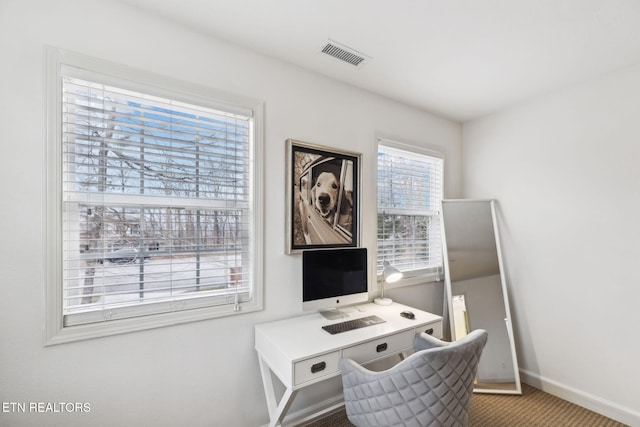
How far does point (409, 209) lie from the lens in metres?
2.80

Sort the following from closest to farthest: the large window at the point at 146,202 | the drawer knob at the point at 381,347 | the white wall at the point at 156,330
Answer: the white wall at the point at 156,330
the large window at the point at 146,202
the drawer knob at the point at 381,347

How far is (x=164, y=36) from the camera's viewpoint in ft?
5.34

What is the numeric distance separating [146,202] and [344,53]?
1556 mm

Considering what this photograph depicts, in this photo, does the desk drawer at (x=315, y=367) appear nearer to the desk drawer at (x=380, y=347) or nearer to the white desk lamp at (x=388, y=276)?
the desk drawer at (x=380, y=347)

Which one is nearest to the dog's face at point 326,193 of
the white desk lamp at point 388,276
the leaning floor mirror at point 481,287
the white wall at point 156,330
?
the white wall at point 156,330

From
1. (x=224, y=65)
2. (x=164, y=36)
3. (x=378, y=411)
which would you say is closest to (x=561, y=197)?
(x=378, y=411)

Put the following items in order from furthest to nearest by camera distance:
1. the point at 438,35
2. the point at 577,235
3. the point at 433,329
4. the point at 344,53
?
1. the point at 577,235
2. the point at 433,329
3. the point at 344,53
4. the point at 438,35

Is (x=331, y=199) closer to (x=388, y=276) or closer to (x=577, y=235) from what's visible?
(x=388, y=276)

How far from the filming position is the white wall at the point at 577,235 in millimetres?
2070

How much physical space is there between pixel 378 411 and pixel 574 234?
2136mm

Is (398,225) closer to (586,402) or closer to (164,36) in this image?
(586,402)

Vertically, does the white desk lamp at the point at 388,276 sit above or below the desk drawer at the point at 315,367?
above

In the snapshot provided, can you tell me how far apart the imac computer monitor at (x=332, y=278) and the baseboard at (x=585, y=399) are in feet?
5.99

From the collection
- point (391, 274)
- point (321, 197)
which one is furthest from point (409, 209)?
point (321, 197)
